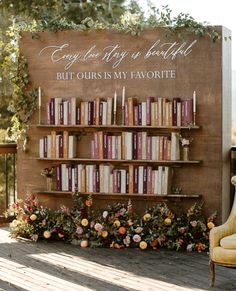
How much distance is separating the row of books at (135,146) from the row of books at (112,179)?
122 mm

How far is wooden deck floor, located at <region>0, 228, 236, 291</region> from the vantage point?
17.6 feet

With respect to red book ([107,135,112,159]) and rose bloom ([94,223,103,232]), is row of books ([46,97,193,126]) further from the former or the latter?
rose bloom ([94,223,103,232])

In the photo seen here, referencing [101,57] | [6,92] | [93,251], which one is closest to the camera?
[93,251]

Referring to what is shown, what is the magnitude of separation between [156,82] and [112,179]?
114 centimetres

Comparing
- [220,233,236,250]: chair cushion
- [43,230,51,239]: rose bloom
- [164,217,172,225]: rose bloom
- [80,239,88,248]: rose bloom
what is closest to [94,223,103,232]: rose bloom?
[80,239,88,248]: rose bloom

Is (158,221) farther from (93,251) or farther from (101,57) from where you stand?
(101,57)

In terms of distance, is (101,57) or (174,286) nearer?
(174,286)

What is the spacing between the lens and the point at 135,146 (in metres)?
7.07

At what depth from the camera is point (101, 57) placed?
285 inches

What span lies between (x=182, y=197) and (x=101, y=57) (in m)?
1.75

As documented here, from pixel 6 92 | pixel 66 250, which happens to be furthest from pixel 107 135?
pixel 6 92

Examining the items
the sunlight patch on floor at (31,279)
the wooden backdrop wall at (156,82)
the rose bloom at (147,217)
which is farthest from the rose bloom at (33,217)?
the rose bloom at (147,217)

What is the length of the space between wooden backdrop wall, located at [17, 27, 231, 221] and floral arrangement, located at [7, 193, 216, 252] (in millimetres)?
176

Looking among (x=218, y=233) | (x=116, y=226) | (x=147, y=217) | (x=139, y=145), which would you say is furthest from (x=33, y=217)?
(x=218, y=233)
